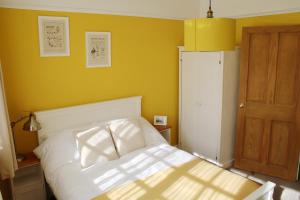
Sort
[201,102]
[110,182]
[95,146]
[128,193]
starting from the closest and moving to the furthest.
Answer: [128,193], [110,182], [95,146], [201,102]

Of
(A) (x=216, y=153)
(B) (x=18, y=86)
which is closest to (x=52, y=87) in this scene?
(B) (x=18, y=86)

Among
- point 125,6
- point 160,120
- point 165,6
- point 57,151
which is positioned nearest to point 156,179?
point 57,151

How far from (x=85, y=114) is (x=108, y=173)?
94 cm

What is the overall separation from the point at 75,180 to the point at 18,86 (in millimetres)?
1159

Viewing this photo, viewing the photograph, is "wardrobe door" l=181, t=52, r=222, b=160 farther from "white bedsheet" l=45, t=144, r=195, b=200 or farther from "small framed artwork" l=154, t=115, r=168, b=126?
"white bedsheet" l=45, t=144, r=195, b=200

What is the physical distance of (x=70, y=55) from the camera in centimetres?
296

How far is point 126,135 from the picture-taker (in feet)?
9.36

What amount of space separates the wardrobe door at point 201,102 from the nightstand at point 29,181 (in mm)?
2123

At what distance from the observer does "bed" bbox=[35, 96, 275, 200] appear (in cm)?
207

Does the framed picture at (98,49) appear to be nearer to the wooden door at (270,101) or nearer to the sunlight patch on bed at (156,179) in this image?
the sunlight patch on bed at (156,179)

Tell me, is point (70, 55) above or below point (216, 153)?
above

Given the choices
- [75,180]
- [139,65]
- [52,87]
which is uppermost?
[139,65]

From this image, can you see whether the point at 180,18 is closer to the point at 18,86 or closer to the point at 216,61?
the point at 216,61

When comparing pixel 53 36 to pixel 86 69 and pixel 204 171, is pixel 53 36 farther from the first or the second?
pixel 204 171
